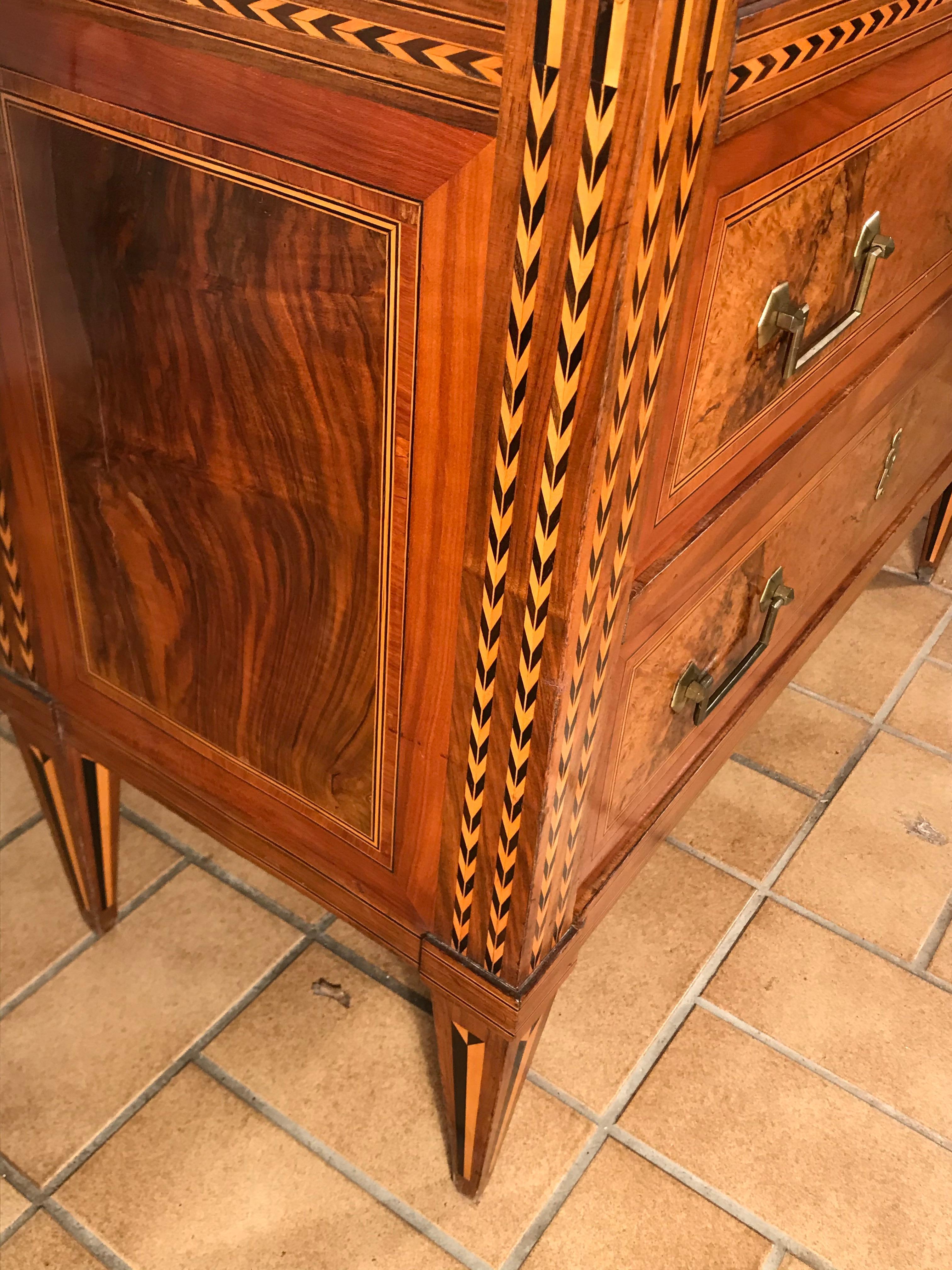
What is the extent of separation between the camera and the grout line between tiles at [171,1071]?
108 centimetres

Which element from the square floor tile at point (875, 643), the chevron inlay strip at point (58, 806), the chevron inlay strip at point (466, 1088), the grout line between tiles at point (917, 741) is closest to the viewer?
the chevron inlay strip at point (466, 1088)

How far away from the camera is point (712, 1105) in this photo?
1.18 meters

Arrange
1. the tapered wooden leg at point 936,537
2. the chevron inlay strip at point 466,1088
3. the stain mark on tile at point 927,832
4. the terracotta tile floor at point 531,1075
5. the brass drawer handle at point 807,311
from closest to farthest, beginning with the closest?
the brass drawer handle at point 807,311 → the chevron inlay strip at point 466,1088 → the terracotta tile floor at point 531,1075 → the stain mark on tile at point 927,832 → the tapered wooden leg at point 936,537

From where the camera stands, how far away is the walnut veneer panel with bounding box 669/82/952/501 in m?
0.67

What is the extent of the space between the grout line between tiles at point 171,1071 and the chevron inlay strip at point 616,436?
0.51 metres

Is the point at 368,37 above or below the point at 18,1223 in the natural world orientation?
above

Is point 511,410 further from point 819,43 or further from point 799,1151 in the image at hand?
point 799,1151

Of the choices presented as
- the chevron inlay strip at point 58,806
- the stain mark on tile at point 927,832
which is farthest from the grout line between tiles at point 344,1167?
the stain mark on tile at point 927,832

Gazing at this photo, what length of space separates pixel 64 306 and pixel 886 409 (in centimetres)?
80

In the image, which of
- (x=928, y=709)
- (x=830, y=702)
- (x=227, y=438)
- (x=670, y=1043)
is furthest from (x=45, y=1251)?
(x=928, y=709)

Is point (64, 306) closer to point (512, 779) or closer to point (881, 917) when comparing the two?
point (512, 779)

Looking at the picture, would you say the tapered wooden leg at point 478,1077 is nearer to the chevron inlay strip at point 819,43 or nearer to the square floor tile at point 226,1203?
the square floor tile at point 226,1203

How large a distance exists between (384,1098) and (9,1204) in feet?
1.21

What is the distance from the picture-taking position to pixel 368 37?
21.8 inches
